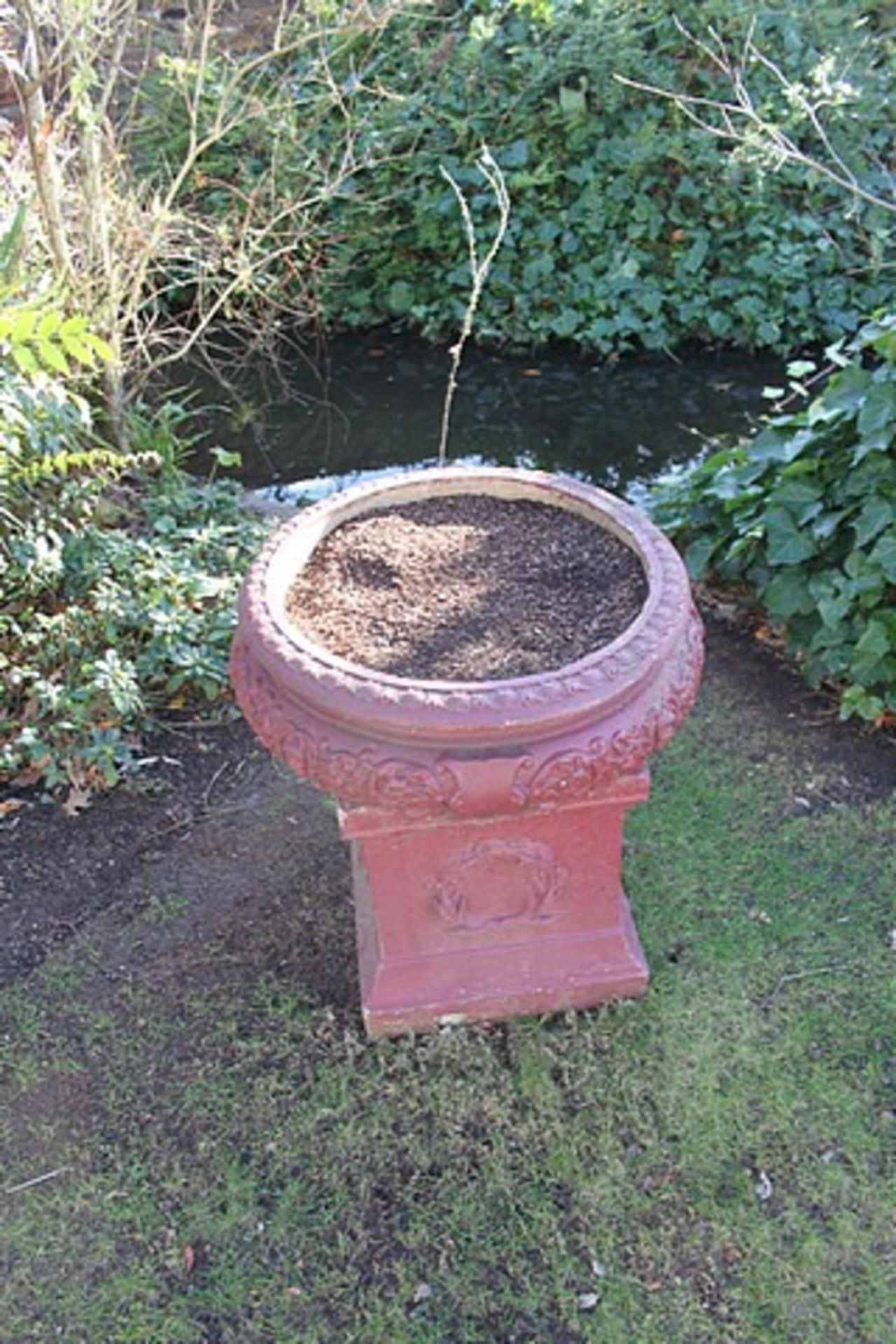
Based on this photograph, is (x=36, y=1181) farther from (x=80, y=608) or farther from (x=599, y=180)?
(x=599, y=180)

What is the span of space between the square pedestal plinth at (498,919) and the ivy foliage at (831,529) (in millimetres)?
1070

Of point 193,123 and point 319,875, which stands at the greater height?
point 193,123

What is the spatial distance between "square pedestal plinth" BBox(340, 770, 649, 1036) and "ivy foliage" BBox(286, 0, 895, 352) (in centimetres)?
407

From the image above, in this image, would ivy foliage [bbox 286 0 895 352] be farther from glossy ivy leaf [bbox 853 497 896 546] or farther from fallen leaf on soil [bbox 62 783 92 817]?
fallen leaf on soil [bbox 62 783 92 817]

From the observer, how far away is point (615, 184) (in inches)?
235

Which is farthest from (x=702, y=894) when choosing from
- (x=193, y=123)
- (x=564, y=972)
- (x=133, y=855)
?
(x=193, y=123)

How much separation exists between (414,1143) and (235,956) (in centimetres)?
65

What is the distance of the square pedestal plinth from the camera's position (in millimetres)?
2312

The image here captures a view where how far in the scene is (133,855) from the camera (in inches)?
119

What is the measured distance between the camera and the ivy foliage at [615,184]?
231 inches

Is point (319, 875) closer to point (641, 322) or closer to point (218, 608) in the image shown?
point (218, 608)

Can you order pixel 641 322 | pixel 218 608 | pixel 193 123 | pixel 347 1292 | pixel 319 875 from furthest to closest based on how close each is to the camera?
1. pixel 641 322
2. pixel 193 123
3. pixel 218 608
4. pixel 319 875
5. pixel 347 1292

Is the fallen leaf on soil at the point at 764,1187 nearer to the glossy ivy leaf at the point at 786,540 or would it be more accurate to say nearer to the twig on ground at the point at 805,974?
the twig on ground at the point at 805,974

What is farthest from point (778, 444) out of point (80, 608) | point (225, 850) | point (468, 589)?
point (80, 608)
